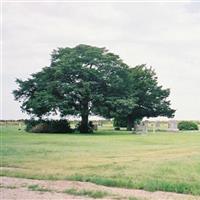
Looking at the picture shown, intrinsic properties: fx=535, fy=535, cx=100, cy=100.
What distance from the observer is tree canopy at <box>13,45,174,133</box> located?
52.2 metres

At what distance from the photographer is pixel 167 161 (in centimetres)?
2019

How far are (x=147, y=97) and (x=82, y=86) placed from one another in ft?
56.2

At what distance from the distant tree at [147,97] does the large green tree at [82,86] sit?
10650 millimetres

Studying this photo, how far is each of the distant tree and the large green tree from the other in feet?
34.9

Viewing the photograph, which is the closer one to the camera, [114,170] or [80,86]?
[114,170]

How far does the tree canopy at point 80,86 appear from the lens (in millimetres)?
52219

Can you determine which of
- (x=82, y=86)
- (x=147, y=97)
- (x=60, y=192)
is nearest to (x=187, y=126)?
(x=147, y=97)

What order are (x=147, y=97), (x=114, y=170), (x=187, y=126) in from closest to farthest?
(x=114, y=170)
(x=147, y=97)
(x=187, y=126)

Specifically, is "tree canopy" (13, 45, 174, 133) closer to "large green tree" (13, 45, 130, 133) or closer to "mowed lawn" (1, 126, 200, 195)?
"large green tree" (13, 45, 130, 133)

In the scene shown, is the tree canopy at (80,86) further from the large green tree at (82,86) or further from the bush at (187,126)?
the bush at (187,126)

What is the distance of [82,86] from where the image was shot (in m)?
52.0

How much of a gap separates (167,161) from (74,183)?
6753 mm

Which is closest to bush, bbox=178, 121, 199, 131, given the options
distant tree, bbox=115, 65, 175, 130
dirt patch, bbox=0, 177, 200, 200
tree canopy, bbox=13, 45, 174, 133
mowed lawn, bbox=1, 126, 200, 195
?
distant tree, bbox=115, 65, 175, 130

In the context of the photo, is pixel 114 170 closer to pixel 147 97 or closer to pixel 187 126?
pixel 147 97
